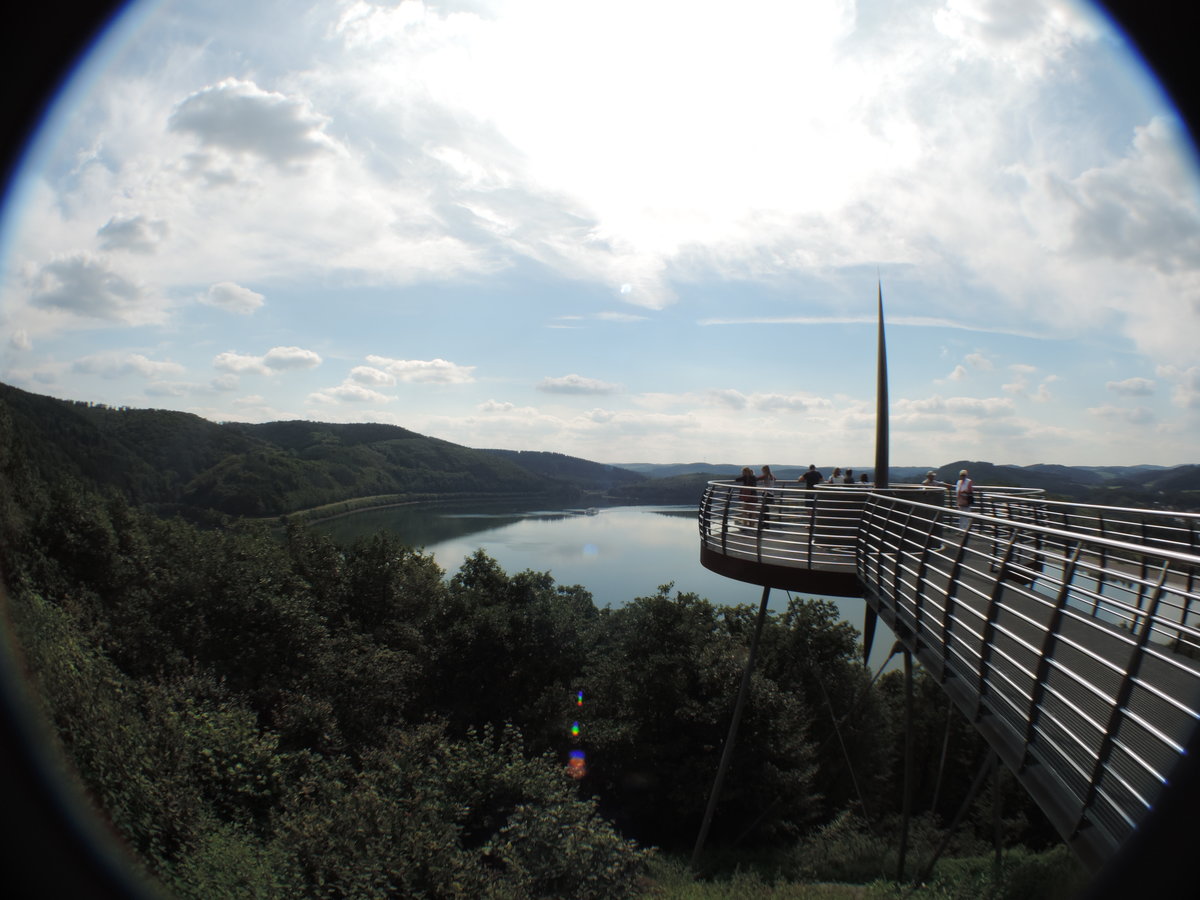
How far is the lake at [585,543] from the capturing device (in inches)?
2472

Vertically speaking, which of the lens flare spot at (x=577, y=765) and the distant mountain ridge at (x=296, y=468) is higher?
the distant mountain ridge at (x=296, y=468)

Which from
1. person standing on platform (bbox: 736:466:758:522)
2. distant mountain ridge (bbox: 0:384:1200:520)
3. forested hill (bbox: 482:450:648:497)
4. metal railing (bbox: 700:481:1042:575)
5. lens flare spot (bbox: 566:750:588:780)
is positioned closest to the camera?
metal railing (bbox: 700:481:1042:575)

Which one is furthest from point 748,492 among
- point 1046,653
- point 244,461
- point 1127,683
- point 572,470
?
point 572,470

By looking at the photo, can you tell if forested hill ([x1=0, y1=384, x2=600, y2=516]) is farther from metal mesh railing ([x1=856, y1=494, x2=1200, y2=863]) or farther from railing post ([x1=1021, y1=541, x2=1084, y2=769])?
railing post ([x1=1021, y1=541, x2=1084, y2=769])

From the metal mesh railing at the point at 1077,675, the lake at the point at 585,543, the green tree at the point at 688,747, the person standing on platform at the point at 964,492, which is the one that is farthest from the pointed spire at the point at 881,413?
the lake at the point at 585,543

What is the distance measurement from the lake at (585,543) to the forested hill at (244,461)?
36.7 ft

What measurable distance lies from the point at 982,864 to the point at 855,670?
1119cm

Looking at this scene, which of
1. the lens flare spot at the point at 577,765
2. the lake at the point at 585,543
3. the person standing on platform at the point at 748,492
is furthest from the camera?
the lake at the point at 585,543

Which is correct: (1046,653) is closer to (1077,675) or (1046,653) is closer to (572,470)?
(1077,675)

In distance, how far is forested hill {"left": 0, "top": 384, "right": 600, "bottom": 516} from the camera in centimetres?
6609

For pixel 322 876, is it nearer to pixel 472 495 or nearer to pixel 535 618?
pixel 535 618

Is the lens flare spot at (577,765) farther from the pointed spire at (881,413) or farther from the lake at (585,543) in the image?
the lake at (585,543)

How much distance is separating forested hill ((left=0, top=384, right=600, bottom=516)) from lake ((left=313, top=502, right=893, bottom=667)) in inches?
440

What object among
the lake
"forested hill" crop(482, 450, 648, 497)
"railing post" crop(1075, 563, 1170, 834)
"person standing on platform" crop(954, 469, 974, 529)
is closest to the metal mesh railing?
"railing post" crop(1075, 563, 1170, 834)
